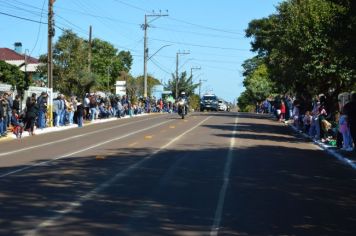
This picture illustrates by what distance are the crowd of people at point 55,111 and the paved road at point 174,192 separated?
6.90m

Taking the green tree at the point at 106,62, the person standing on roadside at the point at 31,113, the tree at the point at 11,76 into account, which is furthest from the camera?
the green tree at the point at 106,62

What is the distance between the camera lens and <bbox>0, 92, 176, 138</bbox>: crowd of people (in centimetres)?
2672

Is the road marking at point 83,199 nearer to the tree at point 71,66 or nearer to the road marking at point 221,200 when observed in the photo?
the road marking at point 221,200

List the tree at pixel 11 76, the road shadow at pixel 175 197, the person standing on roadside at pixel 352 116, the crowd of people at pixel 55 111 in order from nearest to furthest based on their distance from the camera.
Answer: the road shadow at pixel 175 197
the person standing on roadside at pixel 352 116
the crowd of people at pixel 55 111
the tree at pixel 11 76

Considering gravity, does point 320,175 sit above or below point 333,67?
below

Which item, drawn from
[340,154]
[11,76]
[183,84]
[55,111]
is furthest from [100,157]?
[183,84]

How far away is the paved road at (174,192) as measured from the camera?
8477mm

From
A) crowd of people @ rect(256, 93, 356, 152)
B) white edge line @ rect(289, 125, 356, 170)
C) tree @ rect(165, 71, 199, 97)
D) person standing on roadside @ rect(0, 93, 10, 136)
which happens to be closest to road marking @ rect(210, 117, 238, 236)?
white edge line @ rect(289, 125, 356, 170)

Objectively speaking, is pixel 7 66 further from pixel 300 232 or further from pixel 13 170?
pixel 300 232

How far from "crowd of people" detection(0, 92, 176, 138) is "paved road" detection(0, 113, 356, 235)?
690 centimetres

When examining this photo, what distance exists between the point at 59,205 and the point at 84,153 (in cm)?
869

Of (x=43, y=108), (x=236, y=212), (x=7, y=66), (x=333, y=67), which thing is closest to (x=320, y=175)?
(x=236, y=212)

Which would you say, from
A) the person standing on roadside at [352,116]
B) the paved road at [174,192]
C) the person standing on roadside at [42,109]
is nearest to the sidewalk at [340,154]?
the paved road at [174,192]

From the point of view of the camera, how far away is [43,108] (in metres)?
31.4
